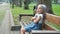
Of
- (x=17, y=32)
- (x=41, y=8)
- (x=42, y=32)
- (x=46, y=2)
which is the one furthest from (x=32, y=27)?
(x=46, y=2)

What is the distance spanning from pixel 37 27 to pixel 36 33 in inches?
82.3

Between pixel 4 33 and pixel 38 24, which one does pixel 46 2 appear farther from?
pixel 38 24

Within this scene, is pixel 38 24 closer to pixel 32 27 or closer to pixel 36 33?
pixel 32 27

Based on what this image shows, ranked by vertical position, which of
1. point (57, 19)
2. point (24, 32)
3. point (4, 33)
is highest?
point (57, 19)

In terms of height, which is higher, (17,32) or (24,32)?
(24,32)

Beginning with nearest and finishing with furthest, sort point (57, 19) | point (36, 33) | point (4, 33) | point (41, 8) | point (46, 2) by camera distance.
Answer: point (36, 33) → point (57, 19) → point (41, 8) → point (4, 33) → point (46, 2)

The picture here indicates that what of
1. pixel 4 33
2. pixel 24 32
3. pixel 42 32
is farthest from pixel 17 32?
pixel 42 32

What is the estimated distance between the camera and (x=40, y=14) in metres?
5.69

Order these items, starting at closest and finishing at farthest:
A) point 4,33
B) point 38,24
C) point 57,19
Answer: point 57,19 < point 38,24 < point 4,33

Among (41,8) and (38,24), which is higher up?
(41,8)

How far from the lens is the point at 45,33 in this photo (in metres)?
3.83

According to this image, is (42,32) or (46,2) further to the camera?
(46,2)

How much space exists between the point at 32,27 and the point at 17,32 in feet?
15.1

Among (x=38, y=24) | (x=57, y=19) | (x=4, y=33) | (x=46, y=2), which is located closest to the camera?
(x=57, y=19)
